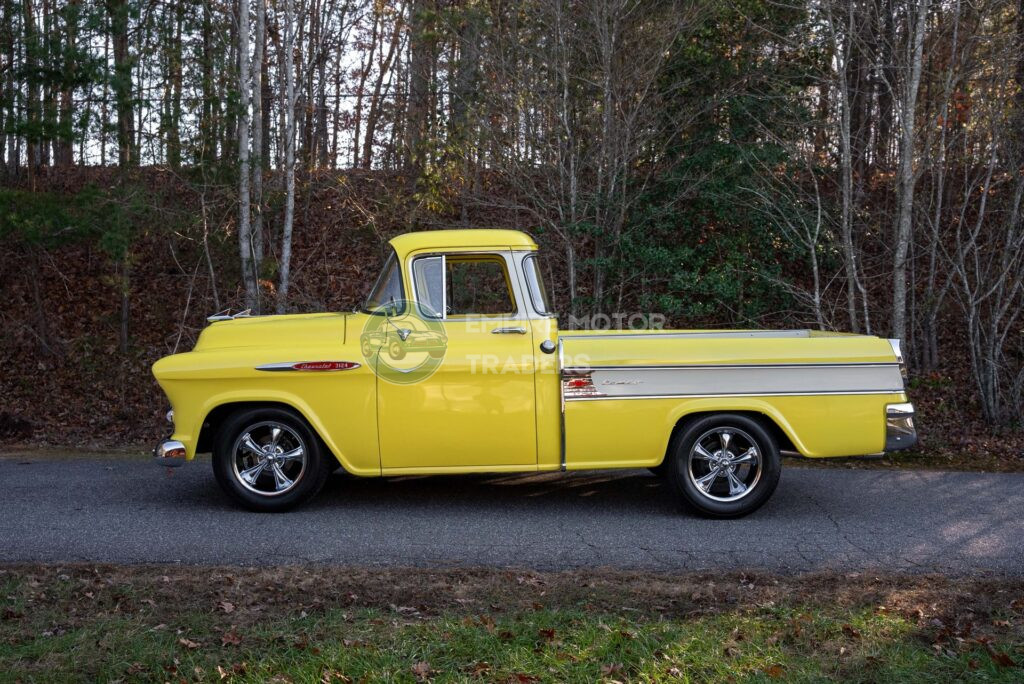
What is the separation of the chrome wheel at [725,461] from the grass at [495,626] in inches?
57.1

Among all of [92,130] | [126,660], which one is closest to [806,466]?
[126,660]

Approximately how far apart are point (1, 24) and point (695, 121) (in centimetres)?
1030

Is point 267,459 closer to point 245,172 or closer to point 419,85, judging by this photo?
point 245,172

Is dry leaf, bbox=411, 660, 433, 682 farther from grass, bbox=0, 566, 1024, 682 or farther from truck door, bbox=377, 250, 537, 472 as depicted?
truck door, bbox=377, 250, 537, 472

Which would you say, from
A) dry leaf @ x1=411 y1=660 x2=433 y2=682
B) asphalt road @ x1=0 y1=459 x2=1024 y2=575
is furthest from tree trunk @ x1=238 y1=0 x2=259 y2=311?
dry leaf @ x1=411 y1=660 x2=433 y2=682

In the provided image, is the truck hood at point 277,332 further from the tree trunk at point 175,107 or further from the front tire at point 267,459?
the tree trunk at point 175,107

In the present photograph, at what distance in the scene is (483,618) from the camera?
15.9 ft

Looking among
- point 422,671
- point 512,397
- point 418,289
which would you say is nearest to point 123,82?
point 418,289

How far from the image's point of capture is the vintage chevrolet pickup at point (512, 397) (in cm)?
693

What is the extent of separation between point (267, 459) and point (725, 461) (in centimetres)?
345

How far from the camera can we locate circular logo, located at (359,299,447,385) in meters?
6.94

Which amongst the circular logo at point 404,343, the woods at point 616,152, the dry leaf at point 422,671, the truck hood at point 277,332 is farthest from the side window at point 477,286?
the woods at point 616,152

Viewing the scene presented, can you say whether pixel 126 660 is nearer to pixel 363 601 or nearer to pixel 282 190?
pixel 363 601

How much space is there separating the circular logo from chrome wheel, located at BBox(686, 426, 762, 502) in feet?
6.79
